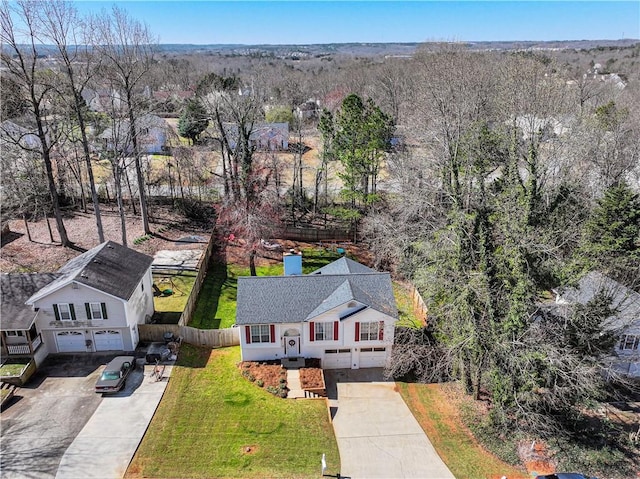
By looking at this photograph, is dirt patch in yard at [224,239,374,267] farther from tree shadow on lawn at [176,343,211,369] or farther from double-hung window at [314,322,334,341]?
double-hung window at [314,322,334,341]

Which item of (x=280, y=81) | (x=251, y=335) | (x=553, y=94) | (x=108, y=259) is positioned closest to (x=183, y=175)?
(x=108, y=259)

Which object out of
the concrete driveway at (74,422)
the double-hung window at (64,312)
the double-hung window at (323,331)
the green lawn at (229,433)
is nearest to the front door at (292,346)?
the double-hung window at (323,331)

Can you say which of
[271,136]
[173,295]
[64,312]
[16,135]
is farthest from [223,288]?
[271,136]

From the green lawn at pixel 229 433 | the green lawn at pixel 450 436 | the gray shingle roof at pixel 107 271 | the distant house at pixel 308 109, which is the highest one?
the distant house at pixel 308 109

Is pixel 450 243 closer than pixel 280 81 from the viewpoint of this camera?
Yes

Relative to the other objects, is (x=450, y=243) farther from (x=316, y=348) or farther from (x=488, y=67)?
(x=488, y=67)

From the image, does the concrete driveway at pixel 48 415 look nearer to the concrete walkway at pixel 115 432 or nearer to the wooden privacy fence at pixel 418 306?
the concrete walkway at pixel 115 432
